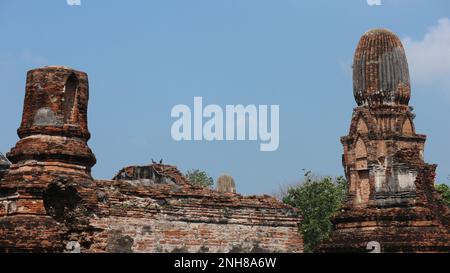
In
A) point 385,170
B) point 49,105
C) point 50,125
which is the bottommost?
point 385,170

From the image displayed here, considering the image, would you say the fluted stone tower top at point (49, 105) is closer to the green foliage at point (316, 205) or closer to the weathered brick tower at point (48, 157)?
the weathered brick tower at point (48, 157)

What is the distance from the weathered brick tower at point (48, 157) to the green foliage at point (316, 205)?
17149mm

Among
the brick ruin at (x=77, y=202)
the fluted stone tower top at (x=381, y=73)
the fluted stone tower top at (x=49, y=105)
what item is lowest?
the brick ruin at (x=77, y=202)

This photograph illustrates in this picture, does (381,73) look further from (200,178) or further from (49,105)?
(200,178)

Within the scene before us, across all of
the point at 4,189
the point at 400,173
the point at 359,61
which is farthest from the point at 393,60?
the point at 4,189

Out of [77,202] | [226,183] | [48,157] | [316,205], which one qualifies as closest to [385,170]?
[77,202]

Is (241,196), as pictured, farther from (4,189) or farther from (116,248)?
(4,189)

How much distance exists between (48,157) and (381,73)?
7722mm

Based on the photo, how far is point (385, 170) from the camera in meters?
17.4

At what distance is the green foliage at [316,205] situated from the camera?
3155 cm

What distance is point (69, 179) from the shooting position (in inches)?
585

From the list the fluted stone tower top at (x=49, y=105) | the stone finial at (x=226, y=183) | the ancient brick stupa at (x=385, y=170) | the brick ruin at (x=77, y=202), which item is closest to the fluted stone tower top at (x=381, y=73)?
the ancient brick stupa at (x=385, y=170)

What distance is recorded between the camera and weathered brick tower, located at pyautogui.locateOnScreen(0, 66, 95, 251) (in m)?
14.7
